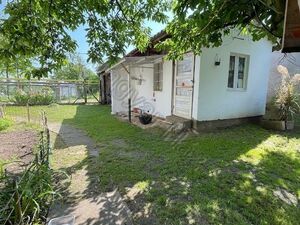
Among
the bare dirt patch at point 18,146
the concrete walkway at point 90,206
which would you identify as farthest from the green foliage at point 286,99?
the bare dirt patch at point 18,146

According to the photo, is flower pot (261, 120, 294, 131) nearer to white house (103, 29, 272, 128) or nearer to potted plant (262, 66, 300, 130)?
potted plant (262, 66, 300, 130)

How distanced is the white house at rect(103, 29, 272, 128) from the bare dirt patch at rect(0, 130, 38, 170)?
447 cm

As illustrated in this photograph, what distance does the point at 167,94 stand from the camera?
8688mm

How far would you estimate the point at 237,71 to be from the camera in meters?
7.93

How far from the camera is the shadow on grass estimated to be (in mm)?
Result: 2854

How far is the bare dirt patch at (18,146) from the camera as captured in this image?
4768 millimetres

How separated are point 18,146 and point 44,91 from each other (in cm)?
1259

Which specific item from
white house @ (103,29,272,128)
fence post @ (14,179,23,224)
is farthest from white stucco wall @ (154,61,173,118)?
fence post @ (14,179,23,224)

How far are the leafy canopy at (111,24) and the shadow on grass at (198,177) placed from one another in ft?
7.72

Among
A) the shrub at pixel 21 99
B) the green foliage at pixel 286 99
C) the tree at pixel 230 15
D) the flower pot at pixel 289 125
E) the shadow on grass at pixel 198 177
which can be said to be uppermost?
the tree at pixel 230 15

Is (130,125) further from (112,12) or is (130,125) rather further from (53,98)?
(53,98)

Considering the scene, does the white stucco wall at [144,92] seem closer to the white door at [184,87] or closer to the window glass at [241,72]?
the white door at [184,87]

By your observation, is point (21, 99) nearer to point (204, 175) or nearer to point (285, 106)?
point (204, 175)

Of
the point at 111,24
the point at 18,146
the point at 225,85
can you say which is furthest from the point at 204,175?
the point at 18,146
